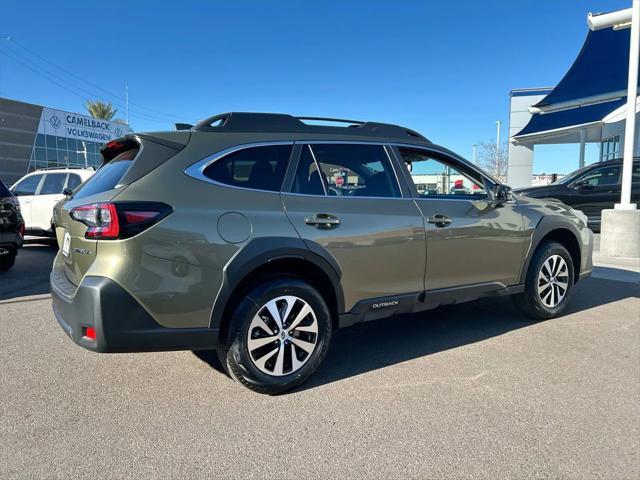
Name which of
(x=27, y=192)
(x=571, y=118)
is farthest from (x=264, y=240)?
(x=571, y=118)

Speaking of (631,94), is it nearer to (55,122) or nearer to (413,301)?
(413,301)

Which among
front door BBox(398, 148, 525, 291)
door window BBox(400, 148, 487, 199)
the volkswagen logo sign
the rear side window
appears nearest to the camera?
the rear side window

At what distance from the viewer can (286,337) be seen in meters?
3.13

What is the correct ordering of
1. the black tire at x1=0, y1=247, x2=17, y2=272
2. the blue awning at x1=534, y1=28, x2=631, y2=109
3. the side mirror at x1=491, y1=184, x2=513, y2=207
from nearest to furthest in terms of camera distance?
the side mirror at x1=491, y1=184, x2=513, y2=207
the black tire at x1=0, y1=247, x2=17, y2=272
the blue awning at x1=534, y1=28, x2=631, y2=109

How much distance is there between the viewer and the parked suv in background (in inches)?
106

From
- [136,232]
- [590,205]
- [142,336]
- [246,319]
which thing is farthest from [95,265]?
[590,205]

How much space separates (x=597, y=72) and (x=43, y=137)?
42.0 metres

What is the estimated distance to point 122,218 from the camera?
265cm

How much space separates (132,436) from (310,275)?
151 centimetres

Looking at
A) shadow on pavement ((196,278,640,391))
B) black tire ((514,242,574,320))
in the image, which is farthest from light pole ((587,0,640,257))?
black tire ((514,242,574,320))

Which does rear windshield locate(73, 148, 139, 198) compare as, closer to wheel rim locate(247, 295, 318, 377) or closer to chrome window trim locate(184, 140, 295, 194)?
chrome window trim locate(184, 140, 295, 194)

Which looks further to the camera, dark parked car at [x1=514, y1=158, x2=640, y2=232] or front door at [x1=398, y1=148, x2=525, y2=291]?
dark parked car at [x1=514, y1=158, x2=640, y2=232]

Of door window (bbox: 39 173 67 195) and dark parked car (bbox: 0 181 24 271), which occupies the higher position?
door window (bbox: 39 173 67 195)

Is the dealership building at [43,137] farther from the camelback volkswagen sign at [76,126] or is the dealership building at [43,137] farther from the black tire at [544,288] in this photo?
the black tire at [544,288]
